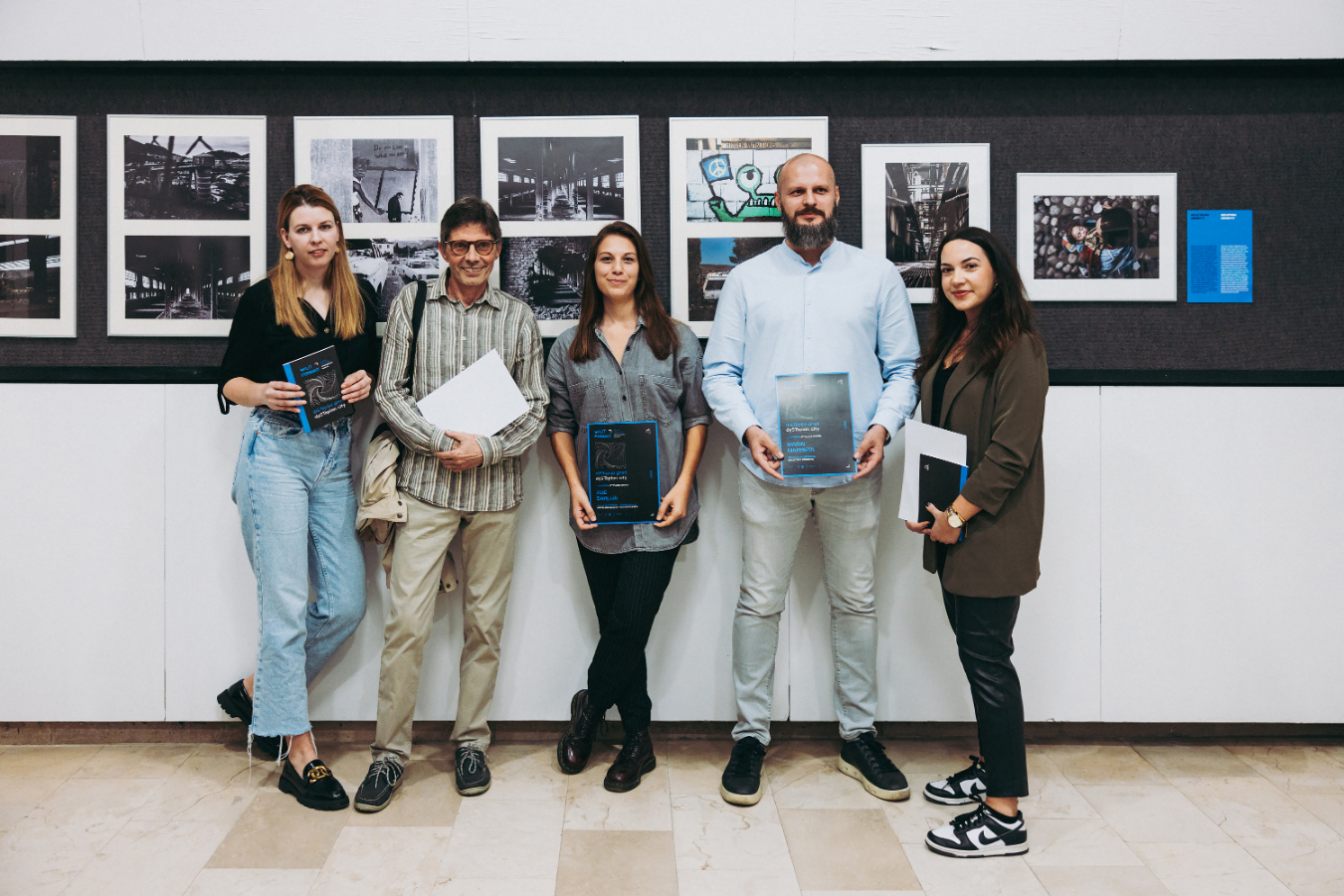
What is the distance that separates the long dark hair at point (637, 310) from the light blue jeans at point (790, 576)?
477mm

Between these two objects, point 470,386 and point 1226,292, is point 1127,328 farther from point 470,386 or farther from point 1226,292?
point 470,386

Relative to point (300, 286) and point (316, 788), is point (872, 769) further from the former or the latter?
point (300, 286)

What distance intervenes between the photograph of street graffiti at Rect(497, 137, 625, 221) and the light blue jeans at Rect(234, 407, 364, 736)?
3.13 feet

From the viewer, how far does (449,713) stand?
8.91 feet

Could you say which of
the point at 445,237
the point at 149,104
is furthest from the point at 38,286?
the point at 445,237

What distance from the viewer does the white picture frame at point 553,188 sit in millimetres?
2680

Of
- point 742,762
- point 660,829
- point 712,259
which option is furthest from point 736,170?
point 660,829

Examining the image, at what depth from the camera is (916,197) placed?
270cm

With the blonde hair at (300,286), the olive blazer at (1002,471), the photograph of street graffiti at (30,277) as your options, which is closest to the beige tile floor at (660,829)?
the olive blazer at (1002,471)

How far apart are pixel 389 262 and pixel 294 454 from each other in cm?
77

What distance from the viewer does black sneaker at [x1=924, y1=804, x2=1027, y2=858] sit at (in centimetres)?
207

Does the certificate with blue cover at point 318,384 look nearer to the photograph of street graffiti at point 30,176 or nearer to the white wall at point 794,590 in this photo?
the white wall at point 794,590

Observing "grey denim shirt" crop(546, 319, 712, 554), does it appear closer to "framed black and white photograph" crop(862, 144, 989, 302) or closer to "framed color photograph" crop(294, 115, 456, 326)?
"framed color photograph" crop(294, 115, 456, 326)
